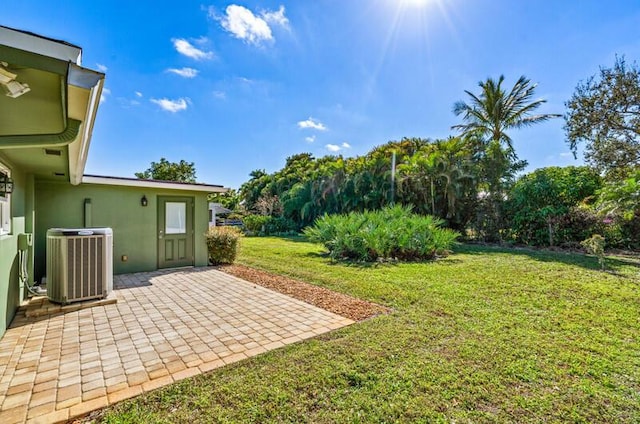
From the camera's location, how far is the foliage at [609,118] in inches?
400

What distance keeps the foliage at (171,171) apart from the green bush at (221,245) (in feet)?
91.0

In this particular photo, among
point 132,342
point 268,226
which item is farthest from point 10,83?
point 268,226

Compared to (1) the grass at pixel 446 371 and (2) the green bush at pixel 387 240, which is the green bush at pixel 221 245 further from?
(1) the grass at pixel 446 371

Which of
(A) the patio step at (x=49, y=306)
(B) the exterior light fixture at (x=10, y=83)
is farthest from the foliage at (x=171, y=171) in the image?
(B) the exterior light fixture at (x=10, y=83)

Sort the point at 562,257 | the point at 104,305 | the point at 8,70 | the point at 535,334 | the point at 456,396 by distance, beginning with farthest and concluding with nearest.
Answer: the point at 562,257 < the point at 104,305 < the point at 535,334 < the point at 456,396 < the point at 8,70

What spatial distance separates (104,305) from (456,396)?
5.31 metres

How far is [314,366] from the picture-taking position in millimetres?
2945

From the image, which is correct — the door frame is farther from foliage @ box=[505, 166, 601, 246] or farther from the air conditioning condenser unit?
foliage @ box=[505, 166, 601, 246]

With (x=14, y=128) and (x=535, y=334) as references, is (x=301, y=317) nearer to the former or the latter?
(x=535, y=334)

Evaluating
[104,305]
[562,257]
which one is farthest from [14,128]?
[562,257]

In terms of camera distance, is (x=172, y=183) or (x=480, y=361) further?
(x=172, y=183)

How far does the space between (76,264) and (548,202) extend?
51.1 ft

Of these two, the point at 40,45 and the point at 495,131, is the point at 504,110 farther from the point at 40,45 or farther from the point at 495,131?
the point at 40,45

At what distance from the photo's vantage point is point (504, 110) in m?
16.7
